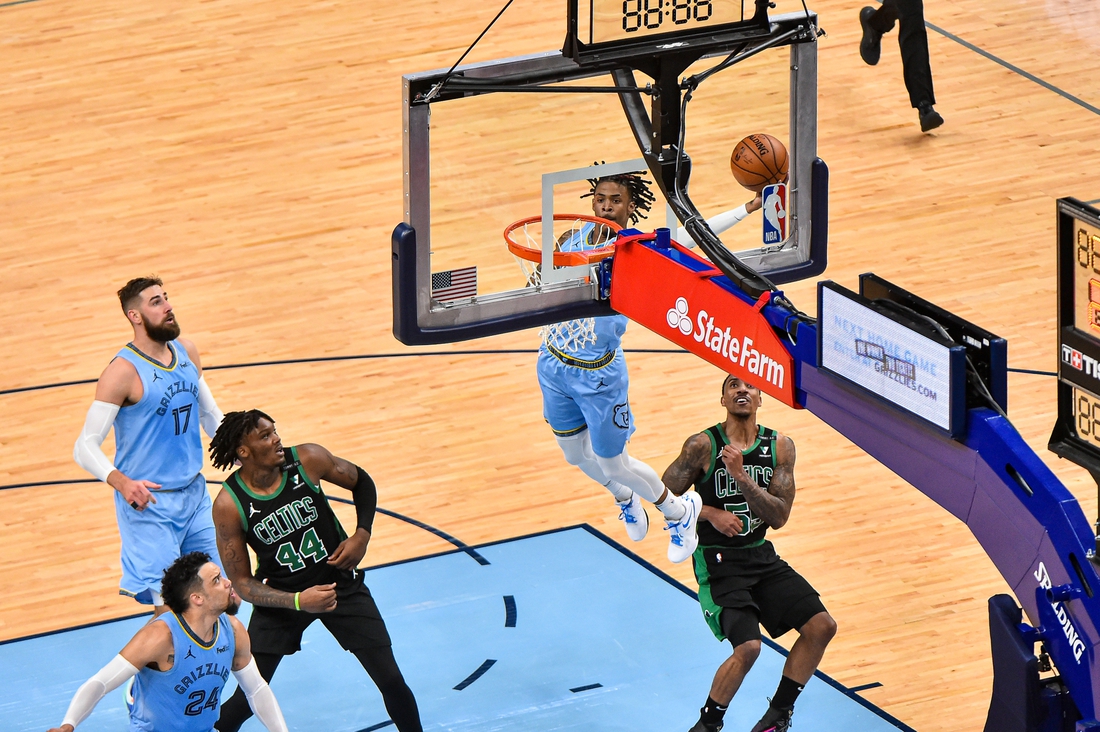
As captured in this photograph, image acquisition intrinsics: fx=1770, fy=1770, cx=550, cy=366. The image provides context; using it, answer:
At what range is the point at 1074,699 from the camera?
18.0 ft

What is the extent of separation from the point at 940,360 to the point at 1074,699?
1130mm

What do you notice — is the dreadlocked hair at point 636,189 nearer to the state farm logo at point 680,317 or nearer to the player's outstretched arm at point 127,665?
the state farm logo at point 680,317

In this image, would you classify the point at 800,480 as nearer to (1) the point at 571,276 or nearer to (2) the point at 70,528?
(1) the point at 571,276

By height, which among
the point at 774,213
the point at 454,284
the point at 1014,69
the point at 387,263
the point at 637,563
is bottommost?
the point at 637,563

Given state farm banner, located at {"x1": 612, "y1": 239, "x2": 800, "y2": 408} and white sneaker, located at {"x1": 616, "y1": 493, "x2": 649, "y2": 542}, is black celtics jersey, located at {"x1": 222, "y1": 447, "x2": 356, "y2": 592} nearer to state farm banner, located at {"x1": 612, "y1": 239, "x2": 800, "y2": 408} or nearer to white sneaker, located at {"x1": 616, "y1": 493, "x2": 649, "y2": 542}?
state farm banner, located at {"x1": 612, "y1": 239, "x2": 800, "y2": 408}

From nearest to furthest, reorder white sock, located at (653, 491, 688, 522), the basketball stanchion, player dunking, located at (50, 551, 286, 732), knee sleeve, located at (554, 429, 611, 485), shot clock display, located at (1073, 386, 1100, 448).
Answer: the basketball stanchion, shot clock display, located at (1073, 386, 1100, 448), player dunking, located at (50, 551, 286, 732), white sock, located at (653, 491, 688, 522), knee sleeve, located at (554, 429, 611, 485)

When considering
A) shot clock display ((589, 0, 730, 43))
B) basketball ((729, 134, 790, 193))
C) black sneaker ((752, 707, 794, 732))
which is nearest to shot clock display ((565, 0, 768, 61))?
shot clock display ((589, 0, 730, 43))

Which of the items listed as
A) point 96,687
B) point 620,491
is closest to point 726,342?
point 620,491

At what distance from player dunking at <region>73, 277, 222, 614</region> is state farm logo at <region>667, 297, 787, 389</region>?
274 cm

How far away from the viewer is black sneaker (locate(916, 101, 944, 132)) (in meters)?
15.7

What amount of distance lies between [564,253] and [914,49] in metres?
8.34

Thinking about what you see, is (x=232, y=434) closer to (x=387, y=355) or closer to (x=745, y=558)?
(x=745, y=558)

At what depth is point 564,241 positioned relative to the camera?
27.6 feet

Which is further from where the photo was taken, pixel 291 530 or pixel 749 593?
pixel 749 593
